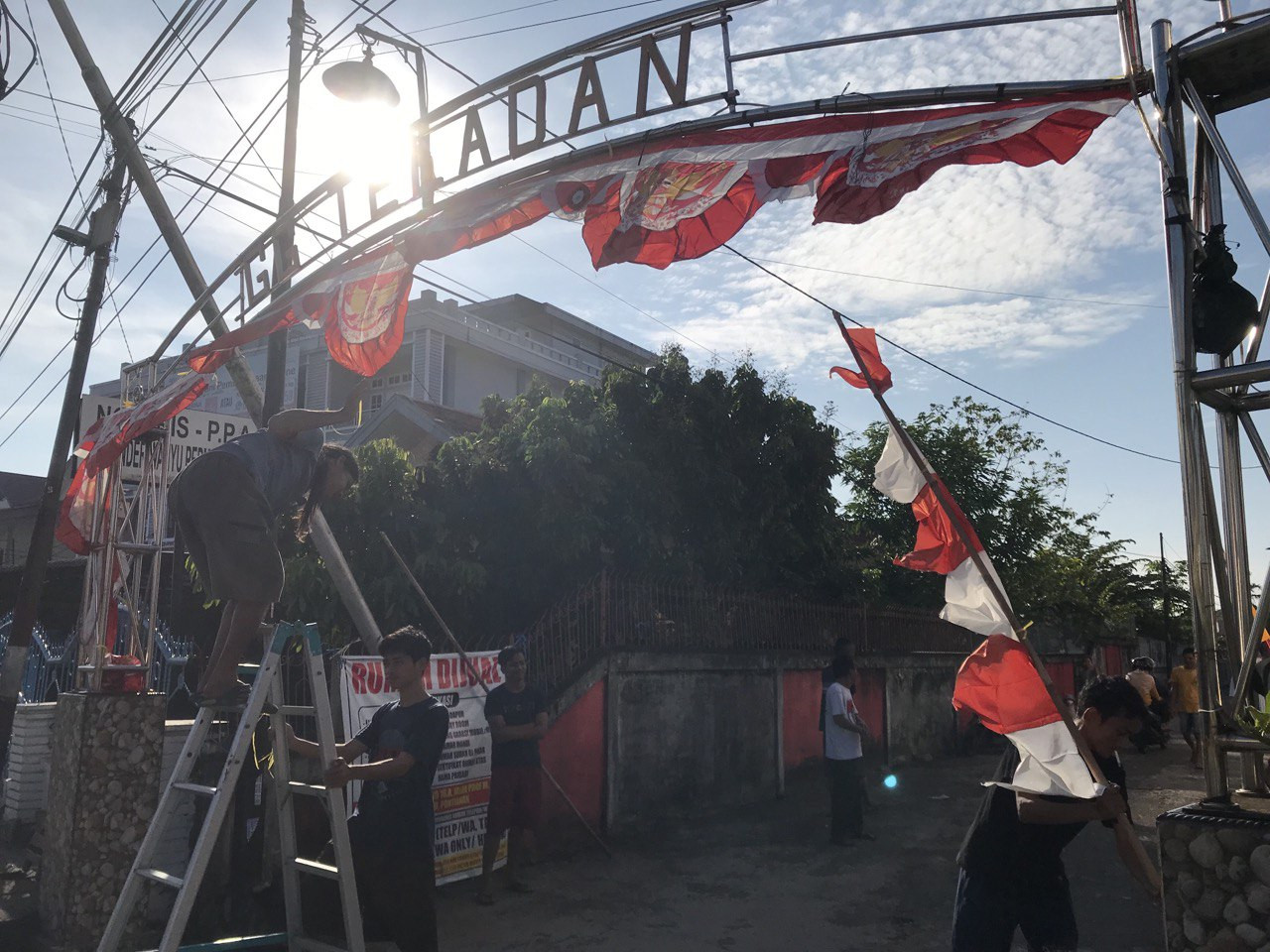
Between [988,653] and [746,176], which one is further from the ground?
[746,176]

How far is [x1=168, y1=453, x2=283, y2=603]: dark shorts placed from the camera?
172 inches

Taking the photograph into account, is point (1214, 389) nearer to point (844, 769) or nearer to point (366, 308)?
point (366, 308)

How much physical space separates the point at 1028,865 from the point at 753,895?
153 inches

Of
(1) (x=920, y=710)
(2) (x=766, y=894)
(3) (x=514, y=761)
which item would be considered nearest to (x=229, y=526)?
(3) (x=514, y=761)

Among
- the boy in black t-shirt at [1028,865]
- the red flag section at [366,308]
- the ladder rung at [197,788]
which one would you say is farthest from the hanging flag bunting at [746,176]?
the ladder rung at [197,788]

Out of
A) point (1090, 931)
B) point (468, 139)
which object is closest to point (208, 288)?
point (468, 139)

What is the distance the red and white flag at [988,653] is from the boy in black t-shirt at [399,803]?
2266 mm

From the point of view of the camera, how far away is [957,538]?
11.9ft

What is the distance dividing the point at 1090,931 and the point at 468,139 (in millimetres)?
6782

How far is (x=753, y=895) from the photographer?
7312 millimetres

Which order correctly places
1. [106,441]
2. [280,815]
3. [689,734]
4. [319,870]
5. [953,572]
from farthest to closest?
[689,734], [106,441], [280,815], [319,870], [953,572]

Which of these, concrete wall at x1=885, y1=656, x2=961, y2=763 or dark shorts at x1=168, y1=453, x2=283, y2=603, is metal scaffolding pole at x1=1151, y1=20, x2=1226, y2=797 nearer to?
dark shorts at x1=168, y1=453, x2=283, y2=603

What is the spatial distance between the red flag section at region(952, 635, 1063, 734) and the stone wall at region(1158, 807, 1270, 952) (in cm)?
74

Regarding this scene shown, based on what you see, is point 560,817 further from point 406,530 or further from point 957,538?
point 957,538
